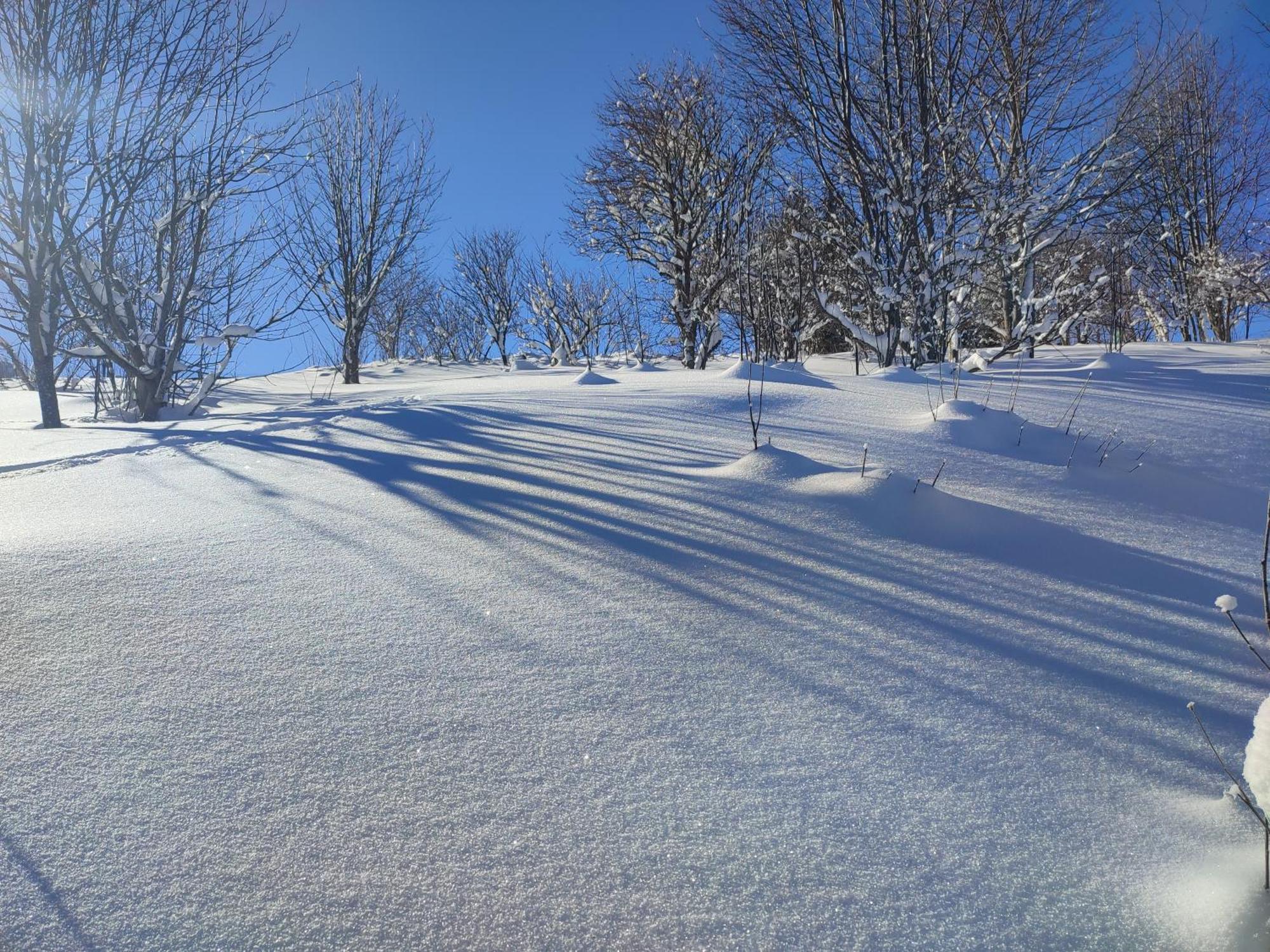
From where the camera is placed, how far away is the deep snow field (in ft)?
3.02

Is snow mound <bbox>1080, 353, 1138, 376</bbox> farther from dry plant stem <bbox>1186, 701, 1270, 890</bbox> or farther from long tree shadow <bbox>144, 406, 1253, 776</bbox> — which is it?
dry plant stem <bbox>1186, 701, 1270, 890</bbox>

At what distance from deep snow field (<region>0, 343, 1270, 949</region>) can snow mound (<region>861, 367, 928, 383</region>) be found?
236 centimetres

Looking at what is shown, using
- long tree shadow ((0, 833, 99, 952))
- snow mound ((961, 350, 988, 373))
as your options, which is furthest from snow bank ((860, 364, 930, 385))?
long tree shadow ((0, 833, 99, 952))

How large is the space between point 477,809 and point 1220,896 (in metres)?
1.01

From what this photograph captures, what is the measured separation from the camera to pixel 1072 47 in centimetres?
745

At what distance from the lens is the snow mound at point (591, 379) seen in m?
5.85

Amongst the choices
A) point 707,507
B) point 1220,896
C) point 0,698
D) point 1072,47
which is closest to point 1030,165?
point 1072,47

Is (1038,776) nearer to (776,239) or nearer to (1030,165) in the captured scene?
(1030,165)

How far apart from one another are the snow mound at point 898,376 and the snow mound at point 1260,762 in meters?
4.16

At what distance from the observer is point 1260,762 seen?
2.88 feet

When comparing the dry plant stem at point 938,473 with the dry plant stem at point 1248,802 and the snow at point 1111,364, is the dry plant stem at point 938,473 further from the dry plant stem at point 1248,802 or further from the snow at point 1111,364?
the snow at point 1111,364

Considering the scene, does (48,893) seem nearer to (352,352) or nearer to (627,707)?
(627,707)

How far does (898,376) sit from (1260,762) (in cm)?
450

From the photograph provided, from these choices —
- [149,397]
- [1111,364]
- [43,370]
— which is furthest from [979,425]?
[43,370]
